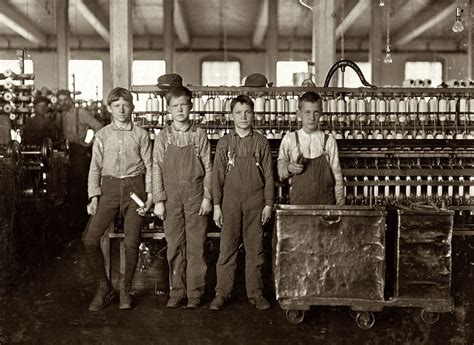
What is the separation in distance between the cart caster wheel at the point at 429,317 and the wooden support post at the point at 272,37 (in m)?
10.3

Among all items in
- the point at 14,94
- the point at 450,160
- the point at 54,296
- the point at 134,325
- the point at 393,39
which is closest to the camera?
the point at 134,325

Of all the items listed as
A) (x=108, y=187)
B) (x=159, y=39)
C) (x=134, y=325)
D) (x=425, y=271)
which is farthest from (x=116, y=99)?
(x=159, y=39)

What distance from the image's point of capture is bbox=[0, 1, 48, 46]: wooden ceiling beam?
1298cm

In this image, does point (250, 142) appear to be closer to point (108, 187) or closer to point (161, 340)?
point (108, 187)

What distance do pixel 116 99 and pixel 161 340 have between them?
67.1 inches

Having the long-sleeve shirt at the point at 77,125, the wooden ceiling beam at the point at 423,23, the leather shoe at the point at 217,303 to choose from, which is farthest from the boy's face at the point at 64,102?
the wooden ceiling beam at the point at 423,23

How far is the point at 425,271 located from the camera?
356 centimetres

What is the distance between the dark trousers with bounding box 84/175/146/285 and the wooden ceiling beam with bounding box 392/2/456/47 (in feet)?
35.2

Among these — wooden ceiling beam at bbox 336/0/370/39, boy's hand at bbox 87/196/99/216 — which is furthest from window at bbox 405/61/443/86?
boy's hand at bbox 87/196/99/216

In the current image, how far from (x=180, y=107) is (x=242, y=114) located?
448 mm

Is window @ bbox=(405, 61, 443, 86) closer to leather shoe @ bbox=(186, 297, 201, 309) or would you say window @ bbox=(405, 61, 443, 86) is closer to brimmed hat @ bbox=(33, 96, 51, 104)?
brimmed hat @ bbox=(33, 96, 51, 104)

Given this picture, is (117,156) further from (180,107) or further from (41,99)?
(41,99)

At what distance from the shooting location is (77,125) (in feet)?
25.6

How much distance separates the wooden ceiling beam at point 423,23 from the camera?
43.1ft
